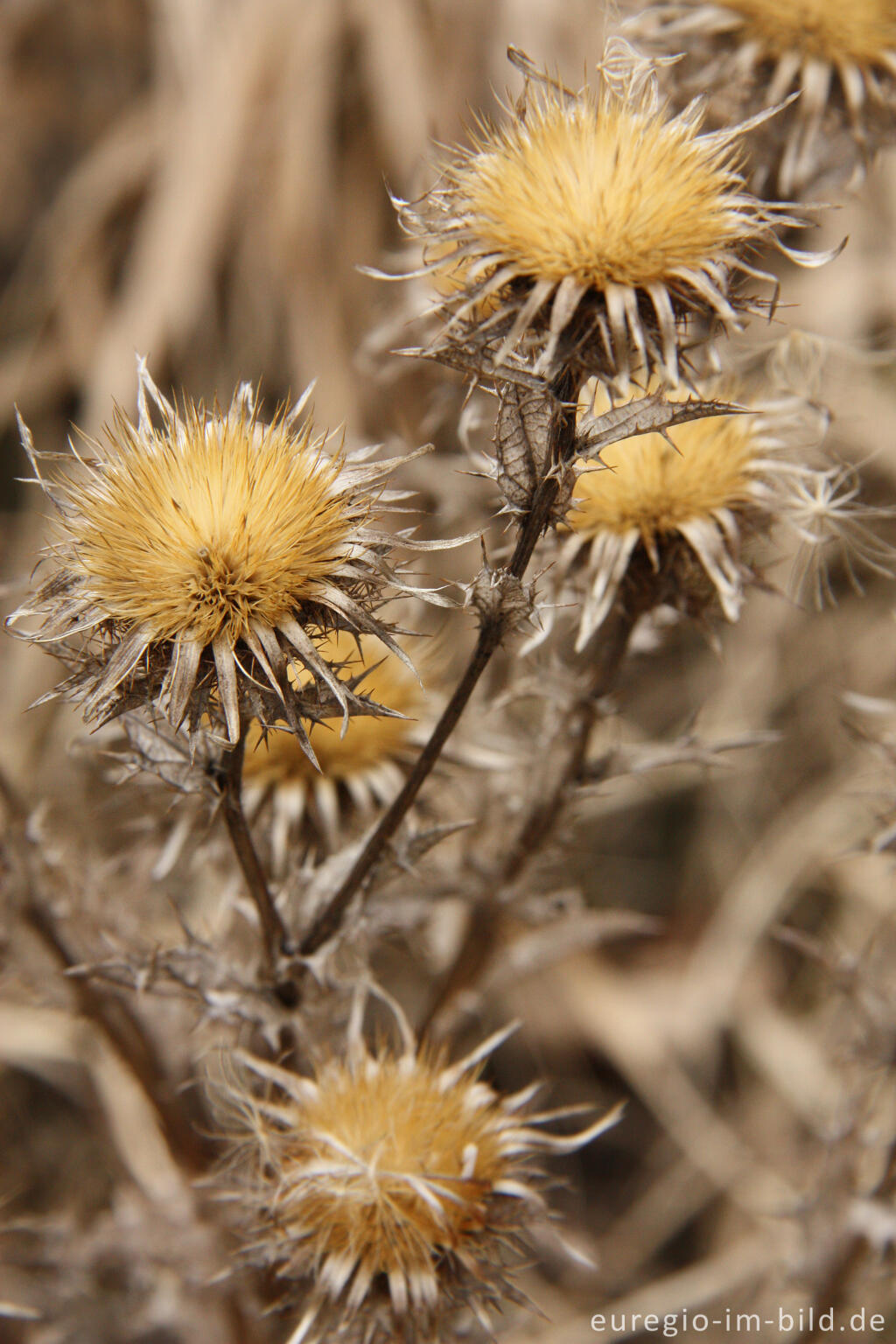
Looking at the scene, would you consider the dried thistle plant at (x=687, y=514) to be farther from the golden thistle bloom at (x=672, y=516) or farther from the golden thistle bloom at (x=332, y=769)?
the golden thistle bloom at (x=332, y=769)

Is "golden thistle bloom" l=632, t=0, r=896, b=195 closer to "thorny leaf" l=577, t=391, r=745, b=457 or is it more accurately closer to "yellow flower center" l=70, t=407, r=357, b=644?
"thorny leaf" l=577, t=391, r=745, b=457

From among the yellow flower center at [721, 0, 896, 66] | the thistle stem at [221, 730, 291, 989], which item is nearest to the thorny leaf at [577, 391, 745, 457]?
the thistle stem at [221, 730, 291, 989]

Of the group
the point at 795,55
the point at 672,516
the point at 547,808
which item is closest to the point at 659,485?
the point at 672,516

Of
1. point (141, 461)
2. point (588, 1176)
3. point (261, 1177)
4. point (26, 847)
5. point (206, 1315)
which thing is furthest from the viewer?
point (588, 1176)

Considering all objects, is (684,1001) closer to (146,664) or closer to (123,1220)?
(123,1220)

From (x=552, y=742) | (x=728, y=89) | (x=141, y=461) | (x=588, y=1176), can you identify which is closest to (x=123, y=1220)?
(x=552, y=742)

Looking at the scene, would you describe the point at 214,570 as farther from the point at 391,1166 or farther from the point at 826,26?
the point at 826,26
